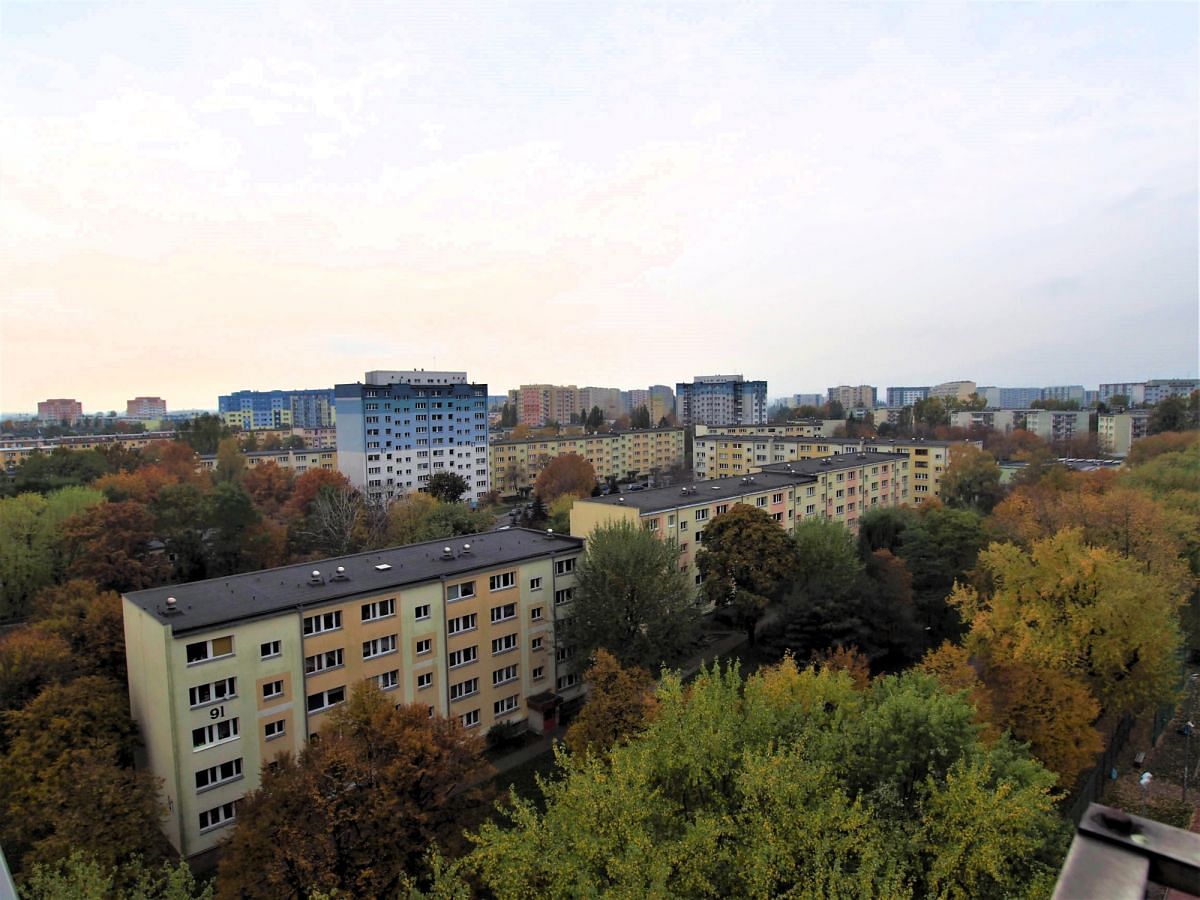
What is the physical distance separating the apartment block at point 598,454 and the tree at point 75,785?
52.8m

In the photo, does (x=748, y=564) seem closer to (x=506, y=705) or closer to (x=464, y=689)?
(x=506, y=705)

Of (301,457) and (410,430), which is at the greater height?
(410,430)

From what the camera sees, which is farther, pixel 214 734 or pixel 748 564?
pixel 748 564

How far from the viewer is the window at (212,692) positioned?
17594 millimetres

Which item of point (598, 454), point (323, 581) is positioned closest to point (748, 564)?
point (323, 581)

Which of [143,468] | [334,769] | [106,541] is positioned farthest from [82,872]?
[143,468]

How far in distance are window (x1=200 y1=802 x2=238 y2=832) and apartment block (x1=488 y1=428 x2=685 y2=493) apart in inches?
2039

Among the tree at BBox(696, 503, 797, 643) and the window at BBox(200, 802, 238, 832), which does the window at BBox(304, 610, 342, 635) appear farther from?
the tree at BBox(696, 503, 797, 643)

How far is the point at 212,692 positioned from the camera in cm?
1788

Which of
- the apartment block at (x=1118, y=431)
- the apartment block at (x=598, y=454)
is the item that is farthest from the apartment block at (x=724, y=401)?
the apartment block at (x=1118, y=431)

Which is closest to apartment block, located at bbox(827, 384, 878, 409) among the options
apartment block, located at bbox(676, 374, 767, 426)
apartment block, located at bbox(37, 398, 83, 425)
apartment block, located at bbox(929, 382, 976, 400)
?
apartment block, located at bbox(929, 382, 976, 400)

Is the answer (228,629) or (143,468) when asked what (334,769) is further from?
(143,468)

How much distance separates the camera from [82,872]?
34.9 ft

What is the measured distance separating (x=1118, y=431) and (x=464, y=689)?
323 feet
